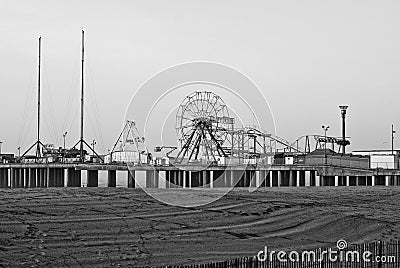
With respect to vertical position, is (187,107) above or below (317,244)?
above

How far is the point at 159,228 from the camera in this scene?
26.5 meters

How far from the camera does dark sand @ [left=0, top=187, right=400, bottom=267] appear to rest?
21.4 m

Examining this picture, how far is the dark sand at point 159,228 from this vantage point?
2137 cm

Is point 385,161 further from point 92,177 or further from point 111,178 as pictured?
point 92,177

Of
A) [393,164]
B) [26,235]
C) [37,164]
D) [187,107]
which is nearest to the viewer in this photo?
[26,235]

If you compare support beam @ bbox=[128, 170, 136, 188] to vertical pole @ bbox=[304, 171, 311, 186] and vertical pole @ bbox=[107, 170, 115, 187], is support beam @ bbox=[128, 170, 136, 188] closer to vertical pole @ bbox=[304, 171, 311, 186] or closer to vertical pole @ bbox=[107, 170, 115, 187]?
vertical pole @ bbox=[107, 170, 115, 187]

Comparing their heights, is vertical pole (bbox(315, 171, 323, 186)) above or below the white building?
below

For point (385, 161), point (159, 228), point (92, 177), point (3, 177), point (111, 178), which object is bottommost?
point (3, 177)

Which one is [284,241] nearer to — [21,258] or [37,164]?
[21,258]

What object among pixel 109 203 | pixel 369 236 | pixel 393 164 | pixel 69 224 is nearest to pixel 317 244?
pixel 369 236

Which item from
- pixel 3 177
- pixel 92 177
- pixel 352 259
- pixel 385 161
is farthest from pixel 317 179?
pixel 352 259

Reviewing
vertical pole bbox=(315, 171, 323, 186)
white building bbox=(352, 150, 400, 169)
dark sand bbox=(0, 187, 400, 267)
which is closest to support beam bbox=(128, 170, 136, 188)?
vertical pole bbox=(315, 171, 323, 186)

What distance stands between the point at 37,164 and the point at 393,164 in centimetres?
4896

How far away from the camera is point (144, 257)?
21.3m
